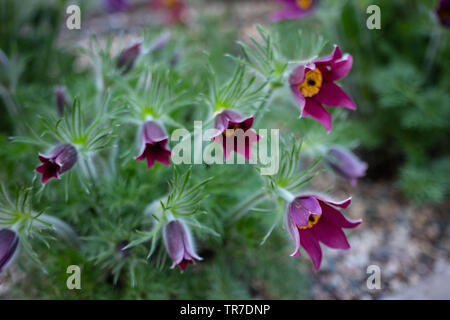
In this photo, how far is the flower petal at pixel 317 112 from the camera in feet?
3.10

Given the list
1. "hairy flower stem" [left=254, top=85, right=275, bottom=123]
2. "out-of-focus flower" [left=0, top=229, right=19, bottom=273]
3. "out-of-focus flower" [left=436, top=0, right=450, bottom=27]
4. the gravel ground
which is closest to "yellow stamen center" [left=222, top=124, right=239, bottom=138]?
"hairy flower stem" [left=254, top=85, right=275, bottom=123]

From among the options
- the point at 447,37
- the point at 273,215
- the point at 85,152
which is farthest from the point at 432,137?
the point at 85,152

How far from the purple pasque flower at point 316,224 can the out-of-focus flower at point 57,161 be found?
20.5 inches

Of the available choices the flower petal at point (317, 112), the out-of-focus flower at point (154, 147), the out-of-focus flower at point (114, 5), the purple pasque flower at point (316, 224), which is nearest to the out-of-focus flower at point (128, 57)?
the out-of-focus flower at point (154, 147)

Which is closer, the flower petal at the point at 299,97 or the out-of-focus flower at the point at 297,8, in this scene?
the flower petal at the point at 299,97

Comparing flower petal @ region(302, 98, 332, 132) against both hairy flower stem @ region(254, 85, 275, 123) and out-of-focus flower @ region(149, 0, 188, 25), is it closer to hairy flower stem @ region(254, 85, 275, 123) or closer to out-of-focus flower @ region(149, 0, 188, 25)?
hairy flower stem @ region(254, 85, 275, 123)

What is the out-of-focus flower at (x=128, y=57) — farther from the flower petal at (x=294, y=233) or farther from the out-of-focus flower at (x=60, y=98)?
the flower petal at (x=294, y=233)

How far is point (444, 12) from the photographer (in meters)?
1.36

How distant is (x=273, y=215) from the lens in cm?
125

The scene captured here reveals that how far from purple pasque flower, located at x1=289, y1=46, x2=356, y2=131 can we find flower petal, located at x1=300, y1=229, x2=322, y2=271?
252mm

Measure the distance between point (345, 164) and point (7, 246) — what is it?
3.01 feet

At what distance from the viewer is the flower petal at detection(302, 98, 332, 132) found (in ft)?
3.10

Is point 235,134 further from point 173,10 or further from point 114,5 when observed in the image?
point 173,10
